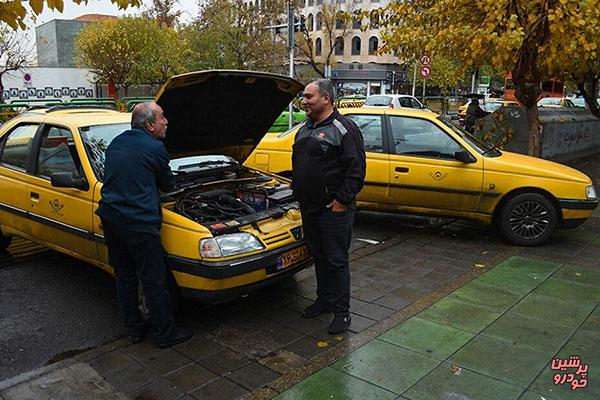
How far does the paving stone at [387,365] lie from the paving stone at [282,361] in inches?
10.9

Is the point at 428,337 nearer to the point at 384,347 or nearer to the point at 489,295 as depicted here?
the point at 384,347

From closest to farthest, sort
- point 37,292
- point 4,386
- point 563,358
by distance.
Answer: point 4,386 → point 563,358 → point 37,292

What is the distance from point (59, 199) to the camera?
477 cm

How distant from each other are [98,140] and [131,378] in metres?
2.30

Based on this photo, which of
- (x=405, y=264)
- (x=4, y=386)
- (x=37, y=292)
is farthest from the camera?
(x=405, y=264)

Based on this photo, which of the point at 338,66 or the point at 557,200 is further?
the point at 338,66

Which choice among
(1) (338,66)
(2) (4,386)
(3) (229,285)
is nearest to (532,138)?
(3) (229,285)

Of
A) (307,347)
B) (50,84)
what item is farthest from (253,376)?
(50,84)

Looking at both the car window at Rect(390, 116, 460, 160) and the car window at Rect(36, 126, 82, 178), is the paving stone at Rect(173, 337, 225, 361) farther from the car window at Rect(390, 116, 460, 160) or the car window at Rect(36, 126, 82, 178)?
the car window at Rect(390, 116, 460, 160)

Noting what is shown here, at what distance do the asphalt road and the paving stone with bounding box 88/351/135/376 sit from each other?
31 centimetres

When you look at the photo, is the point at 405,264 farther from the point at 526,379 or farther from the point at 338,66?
the point at 338,66

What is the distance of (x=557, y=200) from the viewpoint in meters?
6.33

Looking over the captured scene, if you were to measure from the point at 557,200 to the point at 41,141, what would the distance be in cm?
576

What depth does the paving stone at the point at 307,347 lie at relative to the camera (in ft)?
12.7
